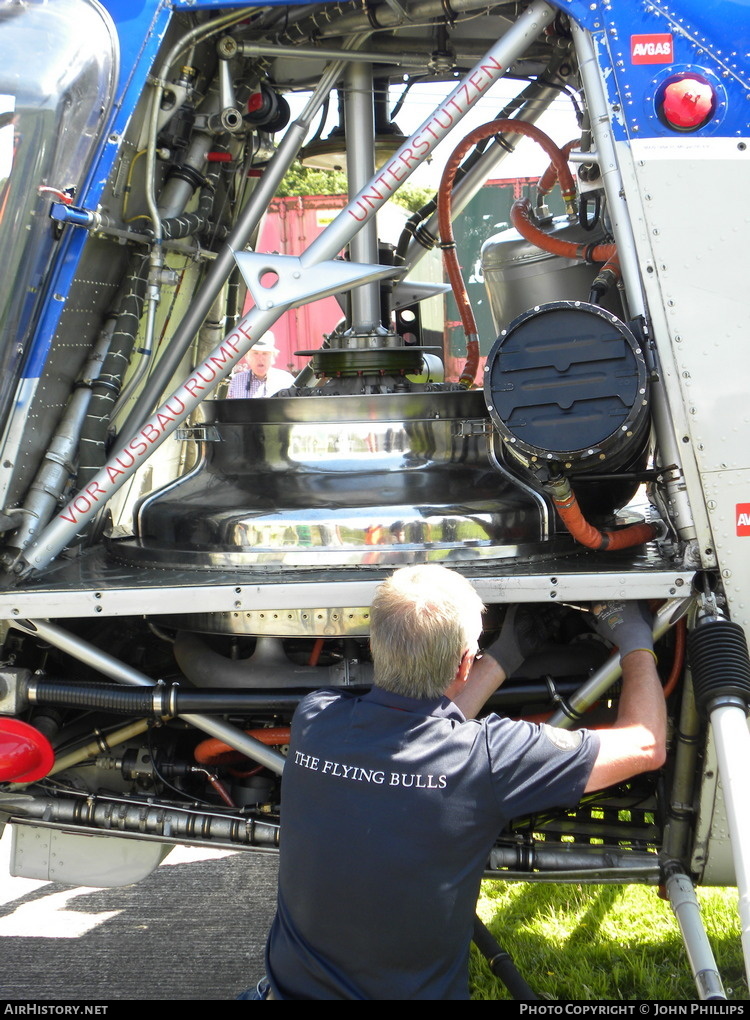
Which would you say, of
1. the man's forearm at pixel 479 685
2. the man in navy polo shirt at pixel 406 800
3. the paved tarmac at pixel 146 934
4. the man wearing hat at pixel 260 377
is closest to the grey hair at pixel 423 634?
the man in navy polo shirt at pixel 406 800

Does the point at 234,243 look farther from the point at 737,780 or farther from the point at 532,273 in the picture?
the point at 737,780

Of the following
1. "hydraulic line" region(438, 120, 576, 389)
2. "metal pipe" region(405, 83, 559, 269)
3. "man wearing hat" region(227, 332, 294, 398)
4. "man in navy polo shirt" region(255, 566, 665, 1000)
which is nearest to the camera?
"man in navy polo shirt" region(255, 566, 665, 1000)

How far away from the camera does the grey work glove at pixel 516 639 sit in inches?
103

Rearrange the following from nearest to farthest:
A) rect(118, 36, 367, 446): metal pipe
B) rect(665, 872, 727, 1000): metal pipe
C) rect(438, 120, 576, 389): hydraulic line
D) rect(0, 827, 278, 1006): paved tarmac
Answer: rect(665, 872, 727, 1000): metal pipe, rect(438, 120, 576, 389): hydraulic line, rect(118, 36, 367, 446): metal pipe, rect(0, 827, 278, 1006): paved tarmac

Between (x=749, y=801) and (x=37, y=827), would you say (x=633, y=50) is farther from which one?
(x=37, y=827)

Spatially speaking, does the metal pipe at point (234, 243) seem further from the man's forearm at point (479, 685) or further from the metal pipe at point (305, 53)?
the man's forearm at point (479, 685)

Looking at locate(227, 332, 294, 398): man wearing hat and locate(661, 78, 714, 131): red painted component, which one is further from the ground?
locate(227, 332, 294, 398): man wearing hat

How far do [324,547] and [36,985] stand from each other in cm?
188

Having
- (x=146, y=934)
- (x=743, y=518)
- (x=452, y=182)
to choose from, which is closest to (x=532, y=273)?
(x=452, y=182)

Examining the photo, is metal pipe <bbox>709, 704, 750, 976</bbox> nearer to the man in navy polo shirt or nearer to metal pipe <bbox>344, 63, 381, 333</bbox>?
the man in navy polo shirt

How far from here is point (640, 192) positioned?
247 cm

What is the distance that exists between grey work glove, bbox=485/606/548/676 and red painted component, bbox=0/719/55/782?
123cm

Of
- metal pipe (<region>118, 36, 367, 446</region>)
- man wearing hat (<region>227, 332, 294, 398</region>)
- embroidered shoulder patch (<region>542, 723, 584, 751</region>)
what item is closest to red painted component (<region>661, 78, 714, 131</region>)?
metal pipe (<region>118, 36, 367, 446</region>)

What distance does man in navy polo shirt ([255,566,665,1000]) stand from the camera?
6.09 ft
